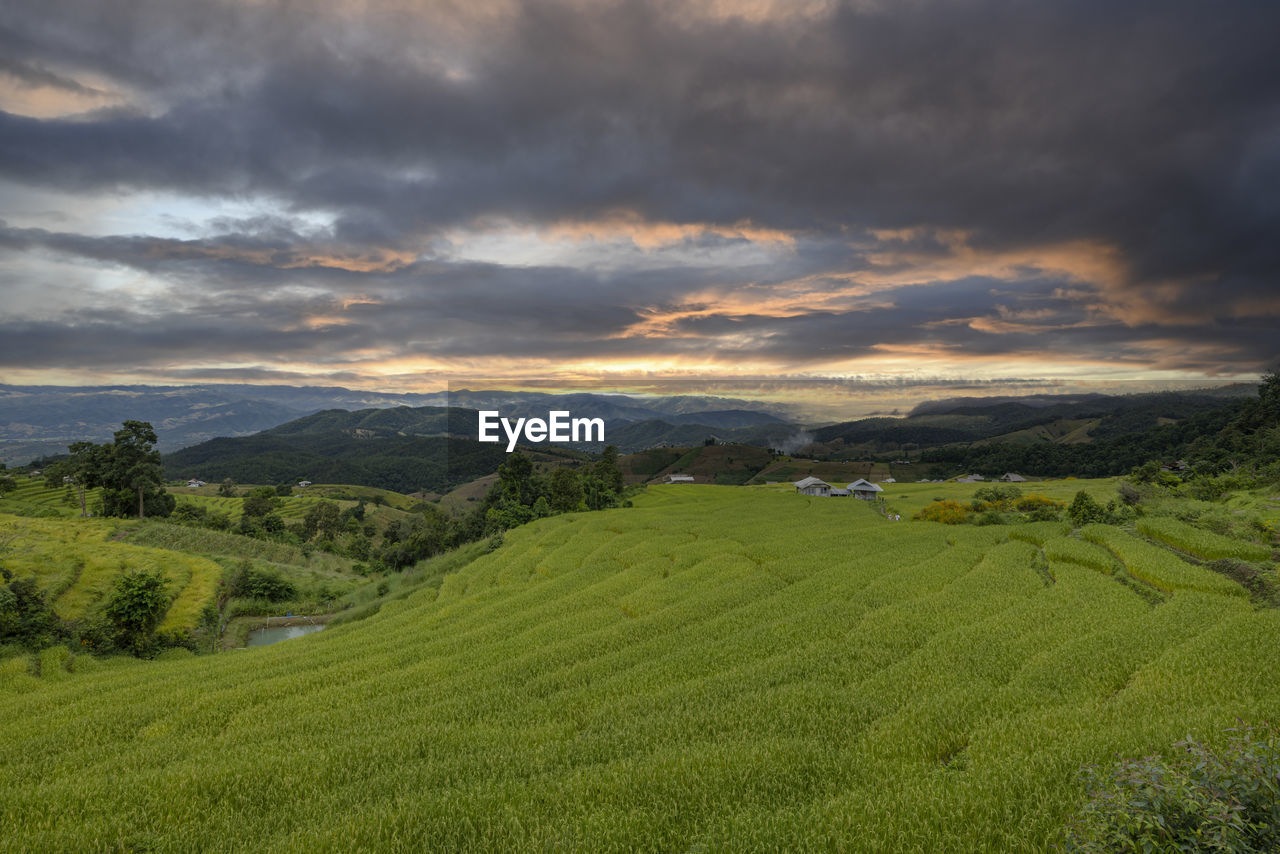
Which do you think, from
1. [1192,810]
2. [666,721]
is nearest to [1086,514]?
[666,721]

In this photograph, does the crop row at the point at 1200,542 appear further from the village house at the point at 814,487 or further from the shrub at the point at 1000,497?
the village house at the point at 814,487

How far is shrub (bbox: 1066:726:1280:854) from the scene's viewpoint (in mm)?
4785

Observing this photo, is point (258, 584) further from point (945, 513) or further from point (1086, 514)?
point (1086, 514)

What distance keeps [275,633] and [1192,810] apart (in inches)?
2276

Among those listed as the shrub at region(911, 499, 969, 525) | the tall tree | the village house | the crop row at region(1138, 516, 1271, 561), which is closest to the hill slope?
the crop row at region(1138, 516, 1271, 561)

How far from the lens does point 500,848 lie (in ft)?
24.3

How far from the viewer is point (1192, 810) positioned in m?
5.01

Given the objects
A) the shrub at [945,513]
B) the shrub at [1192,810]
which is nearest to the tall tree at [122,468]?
the shrub at [1192,810]

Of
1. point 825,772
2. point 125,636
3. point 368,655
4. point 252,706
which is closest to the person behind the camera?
point 825,772

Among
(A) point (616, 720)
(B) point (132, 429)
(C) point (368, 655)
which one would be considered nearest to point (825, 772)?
(A) point (616, 720)

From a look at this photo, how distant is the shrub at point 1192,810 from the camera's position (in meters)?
4.79

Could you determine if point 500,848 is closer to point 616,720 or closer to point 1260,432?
point 616,720

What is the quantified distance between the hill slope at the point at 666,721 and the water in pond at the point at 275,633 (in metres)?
21.7

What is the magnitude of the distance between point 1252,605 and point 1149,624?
6376mm
